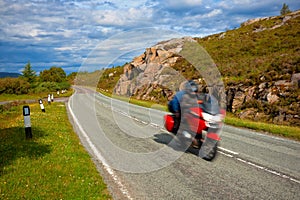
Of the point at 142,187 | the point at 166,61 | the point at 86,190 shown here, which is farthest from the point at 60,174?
the point at 166,61

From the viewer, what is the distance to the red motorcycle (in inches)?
291

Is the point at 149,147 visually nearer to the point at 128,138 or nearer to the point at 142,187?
the point at 128,138

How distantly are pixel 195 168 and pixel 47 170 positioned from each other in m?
3.59

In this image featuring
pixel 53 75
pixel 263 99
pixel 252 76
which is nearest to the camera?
pixel 263 99

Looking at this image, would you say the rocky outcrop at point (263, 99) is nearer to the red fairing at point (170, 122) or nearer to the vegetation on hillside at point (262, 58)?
the vegetation on hillside at point (262, 58)

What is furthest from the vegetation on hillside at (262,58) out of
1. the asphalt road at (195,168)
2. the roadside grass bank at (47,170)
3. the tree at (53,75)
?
the tree at (53,75)

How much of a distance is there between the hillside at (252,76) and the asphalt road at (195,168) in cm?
708

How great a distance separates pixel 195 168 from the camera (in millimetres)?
6629

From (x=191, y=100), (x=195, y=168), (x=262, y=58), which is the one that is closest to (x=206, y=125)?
(x=191, y=100)

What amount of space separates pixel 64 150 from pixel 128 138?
8.97 feet

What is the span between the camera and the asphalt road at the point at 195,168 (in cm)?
520

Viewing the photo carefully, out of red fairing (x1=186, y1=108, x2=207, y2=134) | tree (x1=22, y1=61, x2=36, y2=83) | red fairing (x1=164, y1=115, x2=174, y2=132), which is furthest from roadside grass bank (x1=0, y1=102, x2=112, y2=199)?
tree (x1=22, y1=61, x2=36, y2=83)

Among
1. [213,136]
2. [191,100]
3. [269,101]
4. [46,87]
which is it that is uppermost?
[191,100]

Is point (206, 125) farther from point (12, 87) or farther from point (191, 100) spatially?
point (12, 87)
